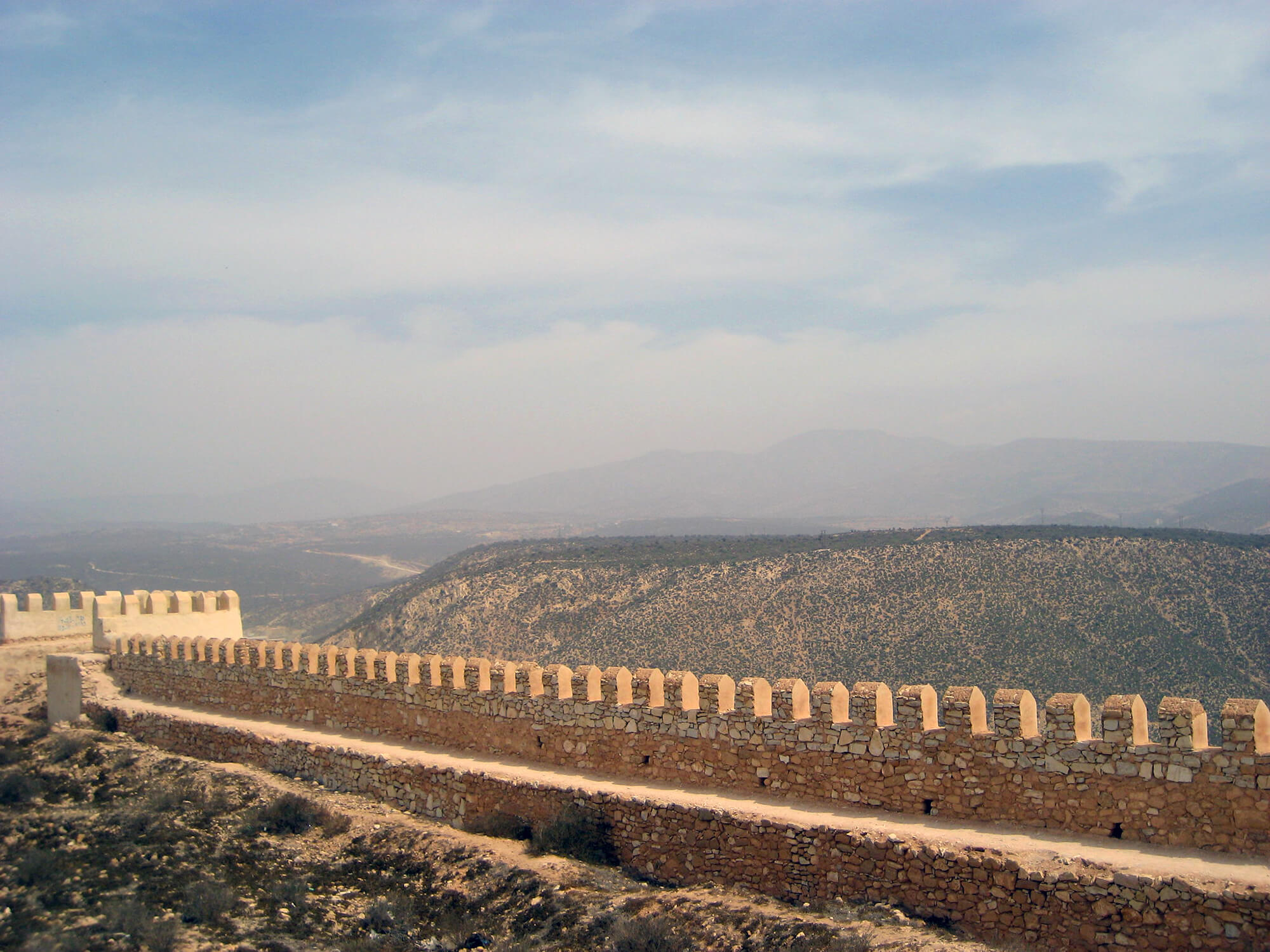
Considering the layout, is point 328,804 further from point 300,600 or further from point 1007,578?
point 300,600

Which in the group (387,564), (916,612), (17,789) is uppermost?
(916,612)

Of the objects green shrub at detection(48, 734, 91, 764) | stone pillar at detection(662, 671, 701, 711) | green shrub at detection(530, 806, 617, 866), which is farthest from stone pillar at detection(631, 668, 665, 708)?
green shrub at detection(48, 734, 91, 764)

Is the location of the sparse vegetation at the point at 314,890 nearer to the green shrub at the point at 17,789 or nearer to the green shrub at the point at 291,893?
the green shrub at the point at 291,893

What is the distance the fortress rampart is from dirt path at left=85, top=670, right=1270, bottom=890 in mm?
9355

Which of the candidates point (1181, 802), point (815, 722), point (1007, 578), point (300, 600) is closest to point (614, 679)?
point (815, 722)

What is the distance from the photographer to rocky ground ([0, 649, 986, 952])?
894 centimetres

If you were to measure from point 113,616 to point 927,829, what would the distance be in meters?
17.3

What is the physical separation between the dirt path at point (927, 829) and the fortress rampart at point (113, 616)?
9.36 m

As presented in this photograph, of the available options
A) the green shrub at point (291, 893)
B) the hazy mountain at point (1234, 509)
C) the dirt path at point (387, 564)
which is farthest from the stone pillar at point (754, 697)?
the dirt path at point (387, 564)

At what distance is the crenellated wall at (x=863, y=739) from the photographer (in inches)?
327

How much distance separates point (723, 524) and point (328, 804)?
386 ft

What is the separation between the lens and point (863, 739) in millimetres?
9898

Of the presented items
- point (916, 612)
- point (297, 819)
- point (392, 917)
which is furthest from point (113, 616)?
point (916, 612)

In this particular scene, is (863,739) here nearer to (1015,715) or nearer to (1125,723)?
(1015,715)
